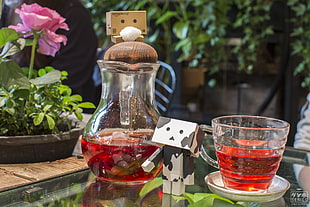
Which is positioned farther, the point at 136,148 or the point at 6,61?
the point at 6,61

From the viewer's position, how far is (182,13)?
10.5ft

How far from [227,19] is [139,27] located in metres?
2.44

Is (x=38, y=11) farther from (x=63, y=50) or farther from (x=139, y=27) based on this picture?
(x=63, y=50)

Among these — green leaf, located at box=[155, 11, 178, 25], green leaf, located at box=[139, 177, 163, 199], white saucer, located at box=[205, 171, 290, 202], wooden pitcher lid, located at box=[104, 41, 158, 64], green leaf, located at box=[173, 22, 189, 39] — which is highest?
green leaf, located at box=[155, 11, 178, 25]

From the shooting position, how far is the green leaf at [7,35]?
735 millimetres

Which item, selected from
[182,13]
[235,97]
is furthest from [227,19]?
[235,97]

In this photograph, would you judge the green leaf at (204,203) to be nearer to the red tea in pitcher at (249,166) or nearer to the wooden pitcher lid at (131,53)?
the red tea in pitcher at (249,166)

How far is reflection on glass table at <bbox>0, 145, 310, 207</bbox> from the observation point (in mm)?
590

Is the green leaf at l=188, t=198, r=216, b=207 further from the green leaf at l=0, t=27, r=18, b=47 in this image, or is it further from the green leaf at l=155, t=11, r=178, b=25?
the green leaf at l=155, t=11, r=178, b=25

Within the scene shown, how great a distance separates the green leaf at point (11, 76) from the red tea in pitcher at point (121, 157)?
19 cm

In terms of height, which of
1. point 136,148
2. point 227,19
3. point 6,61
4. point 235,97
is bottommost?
point 235,97

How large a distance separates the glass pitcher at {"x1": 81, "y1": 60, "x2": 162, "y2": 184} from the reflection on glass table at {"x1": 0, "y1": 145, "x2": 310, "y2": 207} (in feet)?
0.08

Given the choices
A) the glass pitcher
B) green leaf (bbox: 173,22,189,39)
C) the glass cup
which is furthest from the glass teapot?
green leaf (bbox: 173,22,189,39)

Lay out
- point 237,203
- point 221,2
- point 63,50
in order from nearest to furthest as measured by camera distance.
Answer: point 237,203, point 63,50, point 221,2
